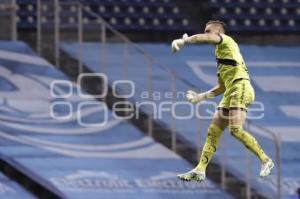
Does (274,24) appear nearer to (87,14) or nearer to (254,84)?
(254,84)

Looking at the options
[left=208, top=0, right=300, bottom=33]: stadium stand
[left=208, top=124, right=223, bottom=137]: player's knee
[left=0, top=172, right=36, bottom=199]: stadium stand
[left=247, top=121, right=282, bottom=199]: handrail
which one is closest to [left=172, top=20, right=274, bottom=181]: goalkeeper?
[left=208, top=124, right=223, bottom=137]: player's knee

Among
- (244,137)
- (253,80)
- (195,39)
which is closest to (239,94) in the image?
(244,137)

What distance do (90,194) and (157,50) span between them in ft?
14.1

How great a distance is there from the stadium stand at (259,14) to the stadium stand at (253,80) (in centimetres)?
50

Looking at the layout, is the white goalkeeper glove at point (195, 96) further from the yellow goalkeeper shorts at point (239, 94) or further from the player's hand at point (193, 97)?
the yellow goalkeeper shorts at point (239, 94)

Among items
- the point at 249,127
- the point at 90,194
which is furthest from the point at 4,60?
the point at 249,127

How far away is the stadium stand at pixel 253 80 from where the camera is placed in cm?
1584

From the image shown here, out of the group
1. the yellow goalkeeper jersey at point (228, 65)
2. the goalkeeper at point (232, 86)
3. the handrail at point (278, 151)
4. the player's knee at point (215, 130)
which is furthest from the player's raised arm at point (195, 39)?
the handrail at point (278, 151)

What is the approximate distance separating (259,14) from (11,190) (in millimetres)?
6953

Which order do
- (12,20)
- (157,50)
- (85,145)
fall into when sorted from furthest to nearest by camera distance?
1. (157,50)
2. (12,20)
3. (85,145)

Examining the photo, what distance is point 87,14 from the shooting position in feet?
57.0

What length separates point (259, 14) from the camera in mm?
20297

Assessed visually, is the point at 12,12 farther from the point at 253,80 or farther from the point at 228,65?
the point at 228,65

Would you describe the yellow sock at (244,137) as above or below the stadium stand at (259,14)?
below
